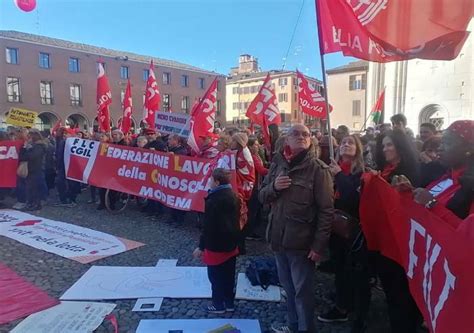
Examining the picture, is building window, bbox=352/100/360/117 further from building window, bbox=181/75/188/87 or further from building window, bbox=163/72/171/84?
building window, bbox=163/72/171/84

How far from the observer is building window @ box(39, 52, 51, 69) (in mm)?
42219

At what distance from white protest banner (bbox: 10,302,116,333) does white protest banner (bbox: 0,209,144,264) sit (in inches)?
55.5

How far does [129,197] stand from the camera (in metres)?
9.09

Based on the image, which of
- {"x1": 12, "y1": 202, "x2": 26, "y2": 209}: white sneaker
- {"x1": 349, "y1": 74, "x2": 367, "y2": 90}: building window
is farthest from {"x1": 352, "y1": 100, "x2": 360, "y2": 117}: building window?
{"x1": 12, "y1": 202, "x2": 26, "y2": 209}: white sneaker

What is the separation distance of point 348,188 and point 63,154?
7771 mm

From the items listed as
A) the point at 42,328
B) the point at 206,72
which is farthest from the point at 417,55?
the point at 206,72

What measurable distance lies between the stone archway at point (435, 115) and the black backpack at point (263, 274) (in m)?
22.3

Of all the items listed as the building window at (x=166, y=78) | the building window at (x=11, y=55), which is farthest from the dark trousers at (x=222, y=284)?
the building window at (x=166, y=78)

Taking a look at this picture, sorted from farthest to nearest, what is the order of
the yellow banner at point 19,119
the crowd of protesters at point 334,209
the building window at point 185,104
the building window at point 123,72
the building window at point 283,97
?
the building window at point 283,97 < the building window at point 185,104 < the building window at point 123,72 < the yellow banner at point 19,119 < the crowd of protesters at point 334,209

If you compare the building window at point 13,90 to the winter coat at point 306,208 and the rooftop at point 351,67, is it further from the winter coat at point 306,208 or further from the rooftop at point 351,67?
the winter coat at point 306,208

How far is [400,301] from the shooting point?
2.89m

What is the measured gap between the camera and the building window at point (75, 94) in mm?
45050

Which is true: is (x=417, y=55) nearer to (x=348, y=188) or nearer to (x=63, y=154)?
(x=348, y=188)

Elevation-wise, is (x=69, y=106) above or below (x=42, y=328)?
above
